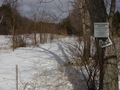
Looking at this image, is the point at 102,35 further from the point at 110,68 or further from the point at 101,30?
the point at 110,68

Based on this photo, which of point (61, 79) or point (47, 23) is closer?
point (61, 79)

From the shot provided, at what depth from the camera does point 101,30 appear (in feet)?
10.6

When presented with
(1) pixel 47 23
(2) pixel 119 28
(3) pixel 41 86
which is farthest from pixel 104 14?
(1) pixel 47 23

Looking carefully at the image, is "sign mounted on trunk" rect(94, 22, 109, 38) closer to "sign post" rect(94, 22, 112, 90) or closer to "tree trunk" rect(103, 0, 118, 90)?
"sign post" rect(94, 22, 112, 90)

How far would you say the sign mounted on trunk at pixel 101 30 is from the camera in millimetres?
3207

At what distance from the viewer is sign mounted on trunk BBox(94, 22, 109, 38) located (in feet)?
10.5

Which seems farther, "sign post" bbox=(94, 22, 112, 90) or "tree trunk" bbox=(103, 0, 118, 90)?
"tree trunk" bbox=(103, 0, 118, 90)

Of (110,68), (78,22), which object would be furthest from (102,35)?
(78,22)

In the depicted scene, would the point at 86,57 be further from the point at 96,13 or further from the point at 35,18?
the point at 35,18

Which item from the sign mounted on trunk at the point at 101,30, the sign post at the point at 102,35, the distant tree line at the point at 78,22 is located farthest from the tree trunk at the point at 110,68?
the distant tree line at the point at 78,22

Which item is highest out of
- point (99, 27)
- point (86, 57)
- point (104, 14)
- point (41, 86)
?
point (104, 14)

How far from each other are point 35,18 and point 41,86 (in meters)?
14.5

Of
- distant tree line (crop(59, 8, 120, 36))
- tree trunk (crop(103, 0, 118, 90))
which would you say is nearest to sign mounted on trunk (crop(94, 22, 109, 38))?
tree trunk (crop(103, 0, 118, 90))

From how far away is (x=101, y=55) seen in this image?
11.3 ft
